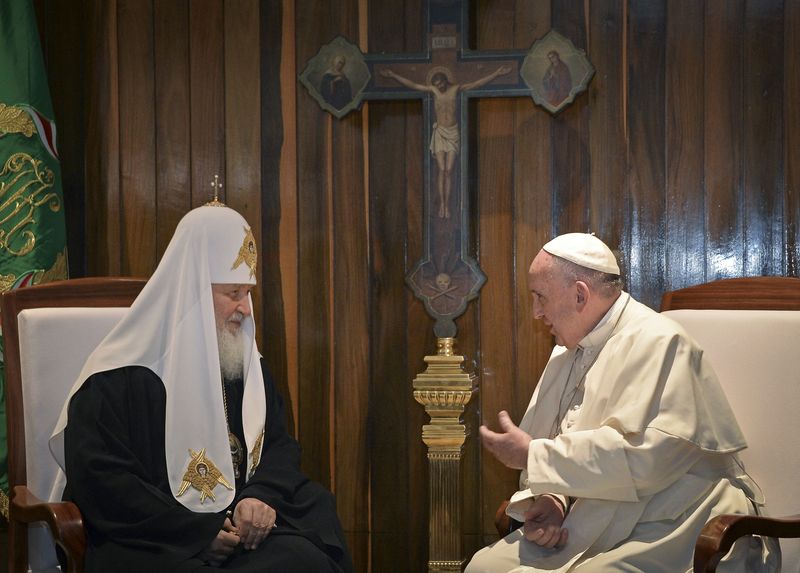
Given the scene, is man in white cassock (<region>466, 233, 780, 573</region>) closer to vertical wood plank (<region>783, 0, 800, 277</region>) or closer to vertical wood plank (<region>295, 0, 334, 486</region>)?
vertical wood plank (<region>783, 0, 800, 277</region>)

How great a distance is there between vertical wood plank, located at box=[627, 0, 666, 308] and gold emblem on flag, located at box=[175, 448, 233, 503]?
2308 mm

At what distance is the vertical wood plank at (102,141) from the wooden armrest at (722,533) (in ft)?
10.6

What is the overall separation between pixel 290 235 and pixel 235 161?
465mm

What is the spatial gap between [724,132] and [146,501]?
9.97 ft

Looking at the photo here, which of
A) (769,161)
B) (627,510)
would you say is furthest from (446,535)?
(769,161)

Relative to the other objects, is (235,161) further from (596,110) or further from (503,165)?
(596,110)

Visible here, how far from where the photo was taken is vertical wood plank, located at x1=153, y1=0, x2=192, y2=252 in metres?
4.98

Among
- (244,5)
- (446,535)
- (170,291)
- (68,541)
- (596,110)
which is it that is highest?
(244,5)

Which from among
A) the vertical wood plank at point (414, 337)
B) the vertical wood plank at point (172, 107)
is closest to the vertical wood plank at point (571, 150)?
the vertical wood plank at point (414, 337)

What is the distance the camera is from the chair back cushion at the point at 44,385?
367 cm

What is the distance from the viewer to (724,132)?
4.59 metres

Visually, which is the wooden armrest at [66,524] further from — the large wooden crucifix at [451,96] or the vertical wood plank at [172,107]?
the vertical wood plank at [172,107]

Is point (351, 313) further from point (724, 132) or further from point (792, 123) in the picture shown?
point (792, 123)

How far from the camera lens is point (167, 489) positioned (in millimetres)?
3469
